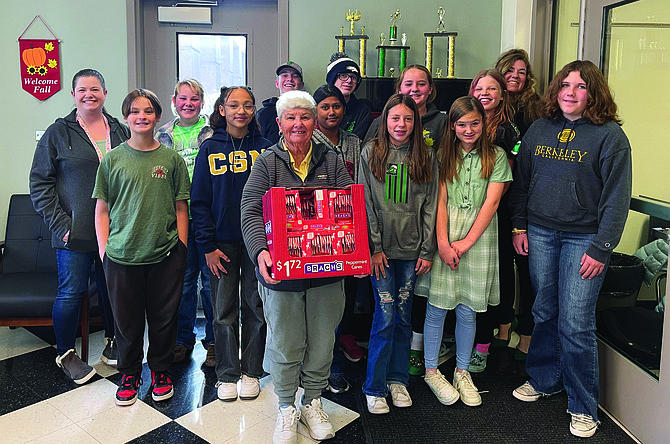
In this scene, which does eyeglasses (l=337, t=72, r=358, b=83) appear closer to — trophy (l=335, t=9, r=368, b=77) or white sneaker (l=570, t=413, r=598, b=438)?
trophy (l=335, t=9, r=368, b=77)

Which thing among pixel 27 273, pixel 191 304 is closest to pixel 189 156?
pixel 191 304

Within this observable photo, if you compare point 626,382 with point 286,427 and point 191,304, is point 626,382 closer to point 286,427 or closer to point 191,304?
point 286,427

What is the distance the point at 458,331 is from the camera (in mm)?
2539

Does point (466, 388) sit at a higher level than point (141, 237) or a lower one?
lower

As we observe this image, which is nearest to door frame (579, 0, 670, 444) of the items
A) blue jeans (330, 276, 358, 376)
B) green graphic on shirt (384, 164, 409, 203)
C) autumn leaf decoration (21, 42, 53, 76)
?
green graphic on shirt (384, 164, 409, 203)

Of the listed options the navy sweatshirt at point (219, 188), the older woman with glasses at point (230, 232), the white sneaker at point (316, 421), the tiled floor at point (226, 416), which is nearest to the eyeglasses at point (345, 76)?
the older woman with glasses at point (230, 232)

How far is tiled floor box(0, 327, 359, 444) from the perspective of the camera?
87.0 inches

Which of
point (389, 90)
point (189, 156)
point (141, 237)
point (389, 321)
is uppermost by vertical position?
point (389, 90)

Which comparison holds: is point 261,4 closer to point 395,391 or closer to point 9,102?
point 9,102

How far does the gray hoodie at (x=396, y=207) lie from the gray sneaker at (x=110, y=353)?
5.18ft

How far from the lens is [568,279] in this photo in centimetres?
232

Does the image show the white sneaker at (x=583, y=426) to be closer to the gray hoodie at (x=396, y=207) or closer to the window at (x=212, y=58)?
the gray hoodie at (x=396, y=207)

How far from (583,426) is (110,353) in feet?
7.59

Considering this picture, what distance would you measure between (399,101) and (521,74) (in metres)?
0.91
